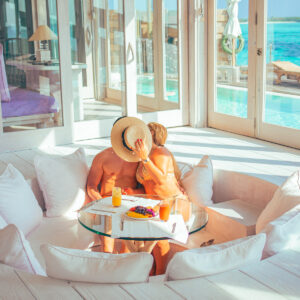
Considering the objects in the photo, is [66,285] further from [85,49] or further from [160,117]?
[160,117]

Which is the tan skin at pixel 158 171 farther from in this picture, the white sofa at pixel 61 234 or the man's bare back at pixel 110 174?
the white sofa at pixel 61 234

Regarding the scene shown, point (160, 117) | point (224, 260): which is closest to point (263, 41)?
point (160, 117)

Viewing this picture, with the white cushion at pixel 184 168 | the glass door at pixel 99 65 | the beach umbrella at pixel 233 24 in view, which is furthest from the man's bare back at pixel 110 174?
the beach umbrella at pixel 233 24

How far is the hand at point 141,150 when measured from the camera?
3184mm

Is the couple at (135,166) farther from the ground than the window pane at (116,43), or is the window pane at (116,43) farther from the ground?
the window pane at (116,43)

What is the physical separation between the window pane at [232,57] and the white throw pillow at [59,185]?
10.4ft

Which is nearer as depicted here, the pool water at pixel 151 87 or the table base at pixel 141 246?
the table base at pixel 141 246

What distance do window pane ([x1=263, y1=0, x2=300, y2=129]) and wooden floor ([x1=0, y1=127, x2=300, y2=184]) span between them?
39 cm

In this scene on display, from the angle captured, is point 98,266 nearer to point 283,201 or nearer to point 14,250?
point 14,250

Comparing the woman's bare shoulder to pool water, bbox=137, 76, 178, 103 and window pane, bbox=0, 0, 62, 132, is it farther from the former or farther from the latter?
pool water, bbox=137, 76, 178, 103

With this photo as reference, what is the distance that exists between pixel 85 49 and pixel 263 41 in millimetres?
2086

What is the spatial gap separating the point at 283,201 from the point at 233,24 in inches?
146

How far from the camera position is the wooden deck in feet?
6.13

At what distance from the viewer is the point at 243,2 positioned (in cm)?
591
